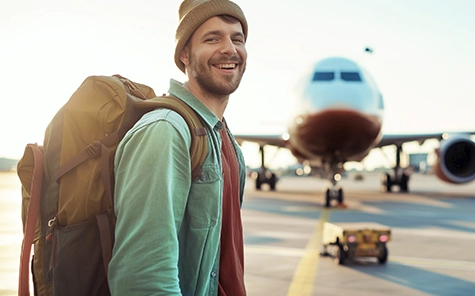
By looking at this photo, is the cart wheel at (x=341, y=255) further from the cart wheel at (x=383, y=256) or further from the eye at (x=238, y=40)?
the eye at (x=238, y=40)

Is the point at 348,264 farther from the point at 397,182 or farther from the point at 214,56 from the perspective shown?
the point at 397,182

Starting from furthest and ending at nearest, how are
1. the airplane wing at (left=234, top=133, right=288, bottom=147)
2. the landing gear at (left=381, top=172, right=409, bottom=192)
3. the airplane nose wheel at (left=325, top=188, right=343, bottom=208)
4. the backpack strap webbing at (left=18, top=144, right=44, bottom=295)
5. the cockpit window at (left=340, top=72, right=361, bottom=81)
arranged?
the landing gear at (left=381, top=172, right=409, bottom=192) → the airplane wing at (left=234, top=133, right=288, bottom=147) → the airplane nose wheel at (left=325, top=188, right=343, bottom=208) → the cockpit window at (left=340, top=72, right=361, bottom=81) → the backpack strap webbing at (left=18, top=144, right=44, bottom=295)

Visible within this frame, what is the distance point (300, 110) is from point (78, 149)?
473 inches

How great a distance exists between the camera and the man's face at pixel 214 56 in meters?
1.88

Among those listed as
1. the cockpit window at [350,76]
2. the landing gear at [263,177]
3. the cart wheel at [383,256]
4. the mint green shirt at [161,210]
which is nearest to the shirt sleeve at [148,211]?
the mint green shirt at [161,210]

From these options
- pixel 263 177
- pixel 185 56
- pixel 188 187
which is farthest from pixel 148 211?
pixel 263 177

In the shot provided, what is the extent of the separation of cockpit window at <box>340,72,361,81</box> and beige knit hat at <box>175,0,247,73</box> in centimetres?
1180

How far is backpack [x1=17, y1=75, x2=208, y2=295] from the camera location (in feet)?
5.35

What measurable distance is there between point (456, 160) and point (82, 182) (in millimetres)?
17181

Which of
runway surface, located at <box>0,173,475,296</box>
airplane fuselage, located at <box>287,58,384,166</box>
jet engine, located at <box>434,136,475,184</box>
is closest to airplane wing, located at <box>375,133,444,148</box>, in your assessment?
jet engine, located at <box>434,136,475,184</box>

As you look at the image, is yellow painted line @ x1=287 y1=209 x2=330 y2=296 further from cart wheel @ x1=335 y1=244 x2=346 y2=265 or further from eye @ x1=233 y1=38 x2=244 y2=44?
eye @ x1=233 y1=38 x2=244 y2=44

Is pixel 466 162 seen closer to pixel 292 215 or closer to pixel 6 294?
pixel 292 215

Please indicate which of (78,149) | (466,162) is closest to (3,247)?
(78,149)

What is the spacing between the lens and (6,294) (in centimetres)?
466
